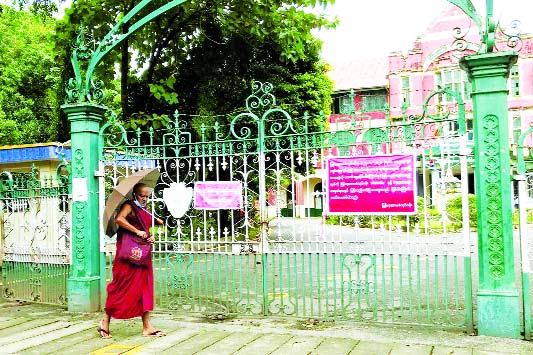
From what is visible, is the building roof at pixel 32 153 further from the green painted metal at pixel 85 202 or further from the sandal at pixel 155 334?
the sandal at pixel 155 334

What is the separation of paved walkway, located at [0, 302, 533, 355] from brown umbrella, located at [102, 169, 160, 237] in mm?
1203

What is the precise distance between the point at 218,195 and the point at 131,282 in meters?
1.59

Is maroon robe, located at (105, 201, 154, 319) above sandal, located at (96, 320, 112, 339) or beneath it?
above

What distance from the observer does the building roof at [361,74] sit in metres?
30.9

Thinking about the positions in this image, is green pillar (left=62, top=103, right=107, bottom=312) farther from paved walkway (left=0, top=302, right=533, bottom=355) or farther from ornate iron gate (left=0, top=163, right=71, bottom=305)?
paved walkway (left=0, top=302, right=533, bottom=355)

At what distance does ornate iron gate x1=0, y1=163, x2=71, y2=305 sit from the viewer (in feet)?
24.5

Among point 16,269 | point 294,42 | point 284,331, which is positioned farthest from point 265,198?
point 294,42

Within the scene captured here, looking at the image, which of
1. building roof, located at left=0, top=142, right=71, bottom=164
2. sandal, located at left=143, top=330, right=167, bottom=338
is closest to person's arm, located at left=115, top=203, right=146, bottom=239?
sandal, located at left=143, top=330, right=167, bottom=338

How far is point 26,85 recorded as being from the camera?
22.3 m

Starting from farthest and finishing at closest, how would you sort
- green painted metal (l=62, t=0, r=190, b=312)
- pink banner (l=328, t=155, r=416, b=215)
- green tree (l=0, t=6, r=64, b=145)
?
green tree (l=0, t=6, r=64, b=145)
green painted metal (l=62, t=0, r=190, b=312)
pink banner (l=328, t=155, r=416, b=215)

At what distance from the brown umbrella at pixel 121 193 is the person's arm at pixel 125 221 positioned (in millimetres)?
70

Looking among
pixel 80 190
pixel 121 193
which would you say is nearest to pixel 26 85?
pixel 80 190

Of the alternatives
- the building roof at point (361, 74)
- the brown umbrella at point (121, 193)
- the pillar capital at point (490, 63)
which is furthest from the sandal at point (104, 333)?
the building roof at point (361, 74)

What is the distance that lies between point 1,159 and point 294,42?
7526 mm
